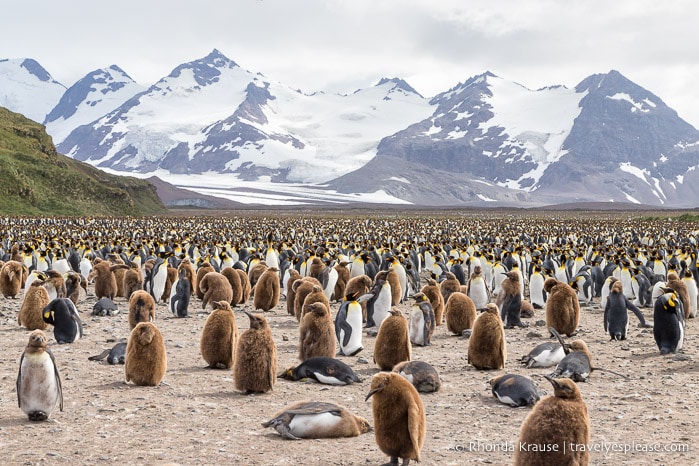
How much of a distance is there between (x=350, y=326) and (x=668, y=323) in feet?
12.5

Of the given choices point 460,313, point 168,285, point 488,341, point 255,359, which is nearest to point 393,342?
point 488,341

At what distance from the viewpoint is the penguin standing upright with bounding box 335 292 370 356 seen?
841 centimetres

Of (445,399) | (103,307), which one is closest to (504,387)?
(445,399)

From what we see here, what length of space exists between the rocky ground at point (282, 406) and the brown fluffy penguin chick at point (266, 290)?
10.3ft

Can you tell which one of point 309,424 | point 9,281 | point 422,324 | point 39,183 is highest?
point 39,183

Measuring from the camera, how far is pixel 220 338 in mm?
7742

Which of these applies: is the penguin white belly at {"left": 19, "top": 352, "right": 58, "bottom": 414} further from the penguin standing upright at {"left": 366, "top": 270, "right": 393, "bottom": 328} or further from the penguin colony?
the penguin standing upright at {"left": 366, "top": 270, "right": 393, "bottom": 328}

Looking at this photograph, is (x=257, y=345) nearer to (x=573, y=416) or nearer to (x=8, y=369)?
(x=8, y=369)

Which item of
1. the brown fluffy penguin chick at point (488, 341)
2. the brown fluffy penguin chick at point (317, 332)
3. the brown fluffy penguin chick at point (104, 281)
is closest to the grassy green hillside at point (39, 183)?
the brown fluffy penguin chick at point (104, 281)

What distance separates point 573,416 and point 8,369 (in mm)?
5852

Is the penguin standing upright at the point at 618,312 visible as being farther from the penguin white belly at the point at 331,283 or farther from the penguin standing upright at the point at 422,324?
the penguin white belly at the point at 331,283

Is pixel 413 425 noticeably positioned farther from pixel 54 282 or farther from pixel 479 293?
pixel 479 293

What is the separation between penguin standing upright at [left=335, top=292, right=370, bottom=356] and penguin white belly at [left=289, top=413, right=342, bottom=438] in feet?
9.62

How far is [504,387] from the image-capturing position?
6.50 metres
